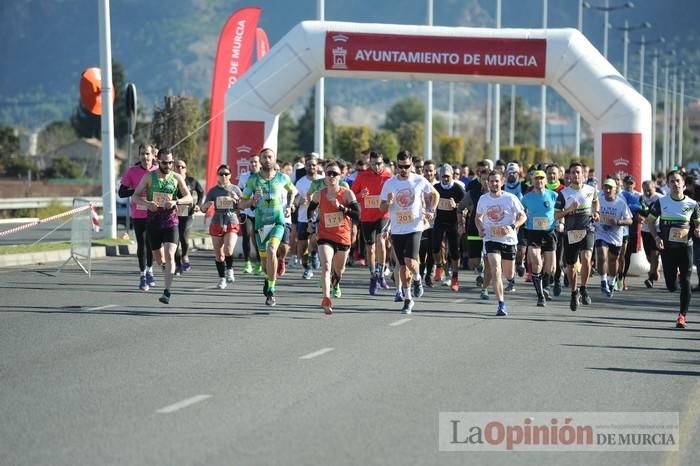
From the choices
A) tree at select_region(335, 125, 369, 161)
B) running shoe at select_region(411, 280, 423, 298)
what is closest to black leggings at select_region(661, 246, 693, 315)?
running shoe at select_region(411, 280, 423, 298)

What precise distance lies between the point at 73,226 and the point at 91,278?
1709mm

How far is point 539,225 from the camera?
17.0m

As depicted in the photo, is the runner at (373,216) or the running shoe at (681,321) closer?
the running shoe at (681,321)

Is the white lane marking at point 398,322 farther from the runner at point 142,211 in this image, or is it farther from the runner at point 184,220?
the runner at point 184,220

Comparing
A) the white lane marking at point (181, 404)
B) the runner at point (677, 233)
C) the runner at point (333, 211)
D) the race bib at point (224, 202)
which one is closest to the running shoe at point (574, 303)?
the runner at point (677, 233)

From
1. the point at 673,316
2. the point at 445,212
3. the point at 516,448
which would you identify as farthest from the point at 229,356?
the point at 445,212

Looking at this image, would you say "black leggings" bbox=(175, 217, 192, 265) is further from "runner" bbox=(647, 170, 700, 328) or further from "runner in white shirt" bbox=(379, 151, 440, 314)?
"runner" bbox=(647, 170, 700, 328)

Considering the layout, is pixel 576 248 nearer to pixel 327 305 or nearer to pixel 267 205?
pixel 327 305

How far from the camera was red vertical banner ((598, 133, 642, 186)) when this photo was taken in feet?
76.6

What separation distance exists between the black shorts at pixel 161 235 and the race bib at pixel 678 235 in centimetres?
618

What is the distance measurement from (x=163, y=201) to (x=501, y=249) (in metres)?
4.38

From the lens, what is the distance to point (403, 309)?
15.4 metres

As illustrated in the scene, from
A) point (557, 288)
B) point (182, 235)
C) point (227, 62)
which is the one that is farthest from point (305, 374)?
point (227, 62)

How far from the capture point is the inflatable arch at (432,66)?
23.7 metres
